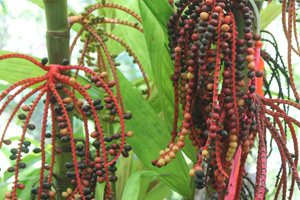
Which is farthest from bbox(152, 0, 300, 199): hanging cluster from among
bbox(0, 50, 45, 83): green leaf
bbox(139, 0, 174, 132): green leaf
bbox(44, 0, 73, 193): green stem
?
bbox(0, 50, 45, 83): green leaf

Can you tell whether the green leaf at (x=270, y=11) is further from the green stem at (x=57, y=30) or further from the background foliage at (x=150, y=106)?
the green stem at (x=57, y=30)

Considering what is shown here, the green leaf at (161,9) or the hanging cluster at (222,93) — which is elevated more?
the green leaf at (161,9)

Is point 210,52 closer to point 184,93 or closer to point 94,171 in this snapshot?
point 184,93

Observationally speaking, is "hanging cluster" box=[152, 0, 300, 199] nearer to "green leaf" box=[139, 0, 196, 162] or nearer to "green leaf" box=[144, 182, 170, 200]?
"green leaf" box=[139, 0, 196, 162]

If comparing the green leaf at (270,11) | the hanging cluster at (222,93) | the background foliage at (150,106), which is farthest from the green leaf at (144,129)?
the green leaf at (270,11)

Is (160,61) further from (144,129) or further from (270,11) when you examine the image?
(270,11)

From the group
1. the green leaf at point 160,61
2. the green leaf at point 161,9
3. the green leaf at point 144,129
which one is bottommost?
the green leaf at point 144,129

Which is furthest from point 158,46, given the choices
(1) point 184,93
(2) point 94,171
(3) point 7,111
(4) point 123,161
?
(3) point 7,111

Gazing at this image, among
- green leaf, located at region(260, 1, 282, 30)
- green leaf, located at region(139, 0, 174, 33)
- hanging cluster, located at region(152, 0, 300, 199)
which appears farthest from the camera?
green leaf, located at region(260, 1, 282, 30)

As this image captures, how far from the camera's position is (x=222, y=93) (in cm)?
41

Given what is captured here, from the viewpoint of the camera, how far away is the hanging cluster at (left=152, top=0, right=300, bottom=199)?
40 cm

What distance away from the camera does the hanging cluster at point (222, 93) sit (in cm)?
40

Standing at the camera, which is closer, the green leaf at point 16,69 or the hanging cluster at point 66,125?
the hanging cluster at point 66,125

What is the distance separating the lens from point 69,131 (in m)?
0.45
